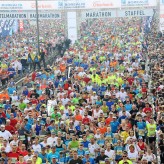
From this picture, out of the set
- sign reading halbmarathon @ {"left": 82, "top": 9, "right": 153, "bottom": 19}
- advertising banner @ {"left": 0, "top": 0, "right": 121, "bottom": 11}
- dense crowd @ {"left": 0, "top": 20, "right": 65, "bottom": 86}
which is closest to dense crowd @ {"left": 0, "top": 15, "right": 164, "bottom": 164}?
dense crowd @ {"left": 0, "top": 20, "right": 65, "bottom": 86}

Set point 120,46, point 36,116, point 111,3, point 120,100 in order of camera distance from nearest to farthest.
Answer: point 36,116, point 120,100, point 120,46, point 111,3

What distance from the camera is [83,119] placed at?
18172mm

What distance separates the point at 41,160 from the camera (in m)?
14.6

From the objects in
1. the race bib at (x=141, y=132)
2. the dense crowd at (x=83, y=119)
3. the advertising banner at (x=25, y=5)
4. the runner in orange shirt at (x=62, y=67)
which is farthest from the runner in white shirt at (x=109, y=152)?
the advertising banner at (x=25, y=5)

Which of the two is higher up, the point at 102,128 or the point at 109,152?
the point at 102,128

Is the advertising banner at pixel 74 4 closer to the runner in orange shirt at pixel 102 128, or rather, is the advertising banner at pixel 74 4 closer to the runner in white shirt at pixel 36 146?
the runner in orange shirt at pixel 102 128

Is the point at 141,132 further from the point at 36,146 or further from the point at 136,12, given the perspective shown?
the point at 136,12

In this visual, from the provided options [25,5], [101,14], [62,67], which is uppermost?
[25,5]

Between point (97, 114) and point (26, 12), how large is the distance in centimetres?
2751

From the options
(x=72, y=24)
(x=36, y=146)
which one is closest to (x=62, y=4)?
(x=72, y=24)

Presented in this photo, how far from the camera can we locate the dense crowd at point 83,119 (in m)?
15.1

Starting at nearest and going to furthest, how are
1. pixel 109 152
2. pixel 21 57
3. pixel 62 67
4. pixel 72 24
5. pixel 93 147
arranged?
pixel 109 152
pixel 93 147
pixel 62 67
pixel 21 57
pixel 72 24

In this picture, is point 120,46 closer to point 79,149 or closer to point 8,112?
point 8,112

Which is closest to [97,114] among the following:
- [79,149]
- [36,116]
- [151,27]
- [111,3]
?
[36,116]
